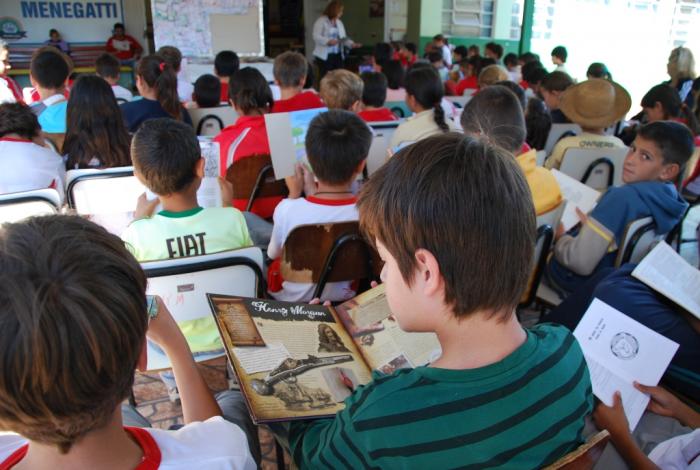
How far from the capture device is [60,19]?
421 inches

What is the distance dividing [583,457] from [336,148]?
5.12ft

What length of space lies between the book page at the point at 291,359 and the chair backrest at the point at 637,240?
1.35 m

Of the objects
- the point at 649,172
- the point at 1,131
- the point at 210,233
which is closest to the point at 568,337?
the point at 210,233

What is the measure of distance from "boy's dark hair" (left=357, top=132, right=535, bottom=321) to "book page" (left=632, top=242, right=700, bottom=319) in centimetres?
86

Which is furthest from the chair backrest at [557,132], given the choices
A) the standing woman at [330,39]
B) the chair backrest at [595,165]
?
the standing woman at [330,39]

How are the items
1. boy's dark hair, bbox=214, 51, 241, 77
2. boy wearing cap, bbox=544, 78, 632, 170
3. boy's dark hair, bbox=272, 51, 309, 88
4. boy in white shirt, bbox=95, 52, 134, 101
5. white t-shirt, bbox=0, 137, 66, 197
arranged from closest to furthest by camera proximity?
1. white t-shirt, bbox=0, 137, 66, 197
2. boy wearing cap, bbox=544, 78, 632, 170
3. boy's dark hair, bbox=272, 51, 309, 88
4. boy in white shirt, bbox=95, 52, 134, 101
5. boy's dark hair, bbox=214, 51, 241, 77

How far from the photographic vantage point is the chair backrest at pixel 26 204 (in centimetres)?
195

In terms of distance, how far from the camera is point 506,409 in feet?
2.62

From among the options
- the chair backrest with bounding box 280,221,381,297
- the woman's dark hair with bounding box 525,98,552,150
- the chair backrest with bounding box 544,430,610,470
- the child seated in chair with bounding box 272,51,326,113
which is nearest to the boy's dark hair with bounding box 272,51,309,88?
the child seated in chair with bounding box 272,51,326,113

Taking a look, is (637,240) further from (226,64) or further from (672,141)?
(226,64)

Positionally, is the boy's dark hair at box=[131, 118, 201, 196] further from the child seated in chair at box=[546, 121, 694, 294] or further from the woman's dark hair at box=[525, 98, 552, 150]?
the woman's dark hair at box=[525, 98, 552, 150]

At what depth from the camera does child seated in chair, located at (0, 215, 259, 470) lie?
1.99 ft

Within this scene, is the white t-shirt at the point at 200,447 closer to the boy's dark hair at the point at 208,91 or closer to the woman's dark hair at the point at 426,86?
the woman's dark hair at the point at 426,86

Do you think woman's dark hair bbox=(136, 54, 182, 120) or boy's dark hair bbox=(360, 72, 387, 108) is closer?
woman's dark hair bbox=(136, 54, 182, 120)
